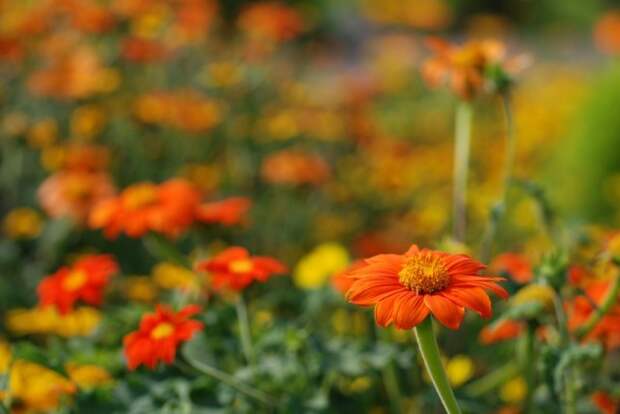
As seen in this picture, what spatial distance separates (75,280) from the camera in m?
1.49

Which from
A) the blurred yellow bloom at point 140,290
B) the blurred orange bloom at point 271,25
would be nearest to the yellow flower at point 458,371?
the blurred yellow bloom at point 140,290

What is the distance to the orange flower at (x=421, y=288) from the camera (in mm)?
941

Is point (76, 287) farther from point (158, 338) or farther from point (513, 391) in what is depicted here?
point (513, 391)

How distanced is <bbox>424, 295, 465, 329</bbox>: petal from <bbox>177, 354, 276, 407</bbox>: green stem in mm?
384

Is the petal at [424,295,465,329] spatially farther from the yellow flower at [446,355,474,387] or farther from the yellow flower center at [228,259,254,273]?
the yellow flower at [446,355,474,387]

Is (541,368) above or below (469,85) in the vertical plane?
below

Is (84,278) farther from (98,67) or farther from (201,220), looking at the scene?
(98,67)

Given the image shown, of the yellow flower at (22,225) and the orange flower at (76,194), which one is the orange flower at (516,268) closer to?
the orange flower at (76,194)

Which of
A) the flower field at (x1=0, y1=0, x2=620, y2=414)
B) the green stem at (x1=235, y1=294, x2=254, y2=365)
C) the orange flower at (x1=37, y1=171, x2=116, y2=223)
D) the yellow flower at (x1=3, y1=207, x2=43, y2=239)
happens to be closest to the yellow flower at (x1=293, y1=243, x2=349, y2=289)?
the flower field at (x1=0, y1=0, x2=620, y2=414)

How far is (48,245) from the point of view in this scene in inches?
99.0

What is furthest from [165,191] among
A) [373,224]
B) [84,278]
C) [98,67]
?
[373,224]

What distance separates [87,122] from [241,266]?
5.03ft

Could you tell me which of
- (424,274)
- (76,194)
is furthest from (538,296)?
(76,194)

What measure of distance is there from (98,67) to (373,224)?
1.11m
